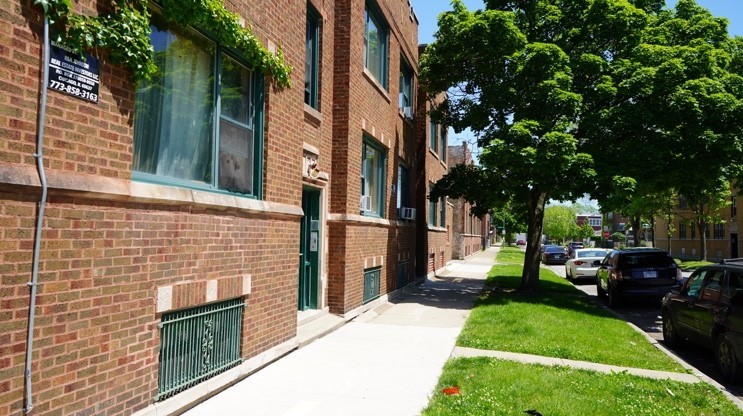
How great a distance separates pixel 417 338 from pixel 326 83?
15.8 ft

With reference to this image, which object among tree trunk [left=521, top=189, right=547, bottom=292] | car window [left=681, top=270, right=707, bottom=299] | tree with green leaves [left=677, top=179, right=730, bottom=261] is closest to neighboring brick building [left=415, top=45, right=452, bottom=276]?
tree trunk [left=521, top=189, right=547, bottom=292]

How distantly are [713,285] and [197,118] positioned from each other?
7518 millimetres

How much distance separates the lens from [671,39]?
49.0 feet

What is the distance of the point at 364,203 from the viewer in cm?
1103

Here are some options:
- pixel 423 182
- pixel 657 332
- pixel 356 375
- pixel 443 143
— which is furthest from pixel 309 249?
pixel 443 143

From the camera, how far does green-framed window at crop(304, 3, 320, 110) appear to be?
9.38 metres

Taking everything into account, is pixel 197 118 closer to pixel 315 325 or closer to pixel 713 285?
pixel 315 325

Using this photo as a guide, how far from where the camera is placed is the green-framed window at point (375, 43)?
38.9 ft

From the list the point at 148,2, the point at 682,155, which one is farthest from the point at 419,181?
the point at 148,2

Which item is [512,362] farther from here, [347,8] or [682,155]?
[682,155]

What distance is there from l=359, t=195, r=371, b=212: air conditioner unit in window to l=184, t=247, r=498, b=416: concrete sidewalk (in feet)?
7.23

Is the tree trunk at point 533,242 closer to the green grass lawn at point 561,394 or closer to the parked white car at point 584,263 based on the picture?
the parked white car at point 584,263

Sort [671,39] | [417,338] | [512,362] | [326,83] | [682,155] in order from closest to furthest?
[512,362] → [417,338] → [326,83] → [682,155] → [671,39]

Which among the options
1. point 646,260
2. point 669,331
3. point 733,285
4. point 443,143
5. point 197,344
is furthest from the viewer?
point 443,143
